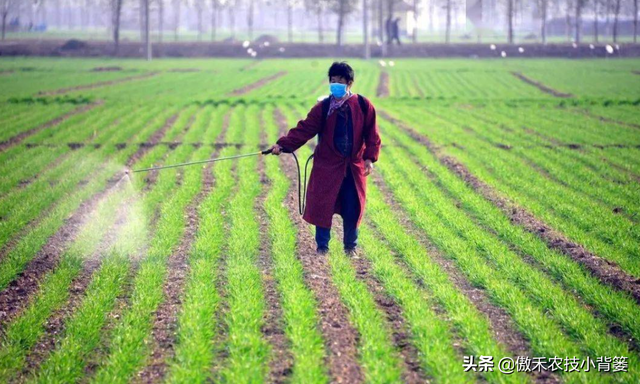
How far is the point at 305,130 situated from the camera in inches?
317

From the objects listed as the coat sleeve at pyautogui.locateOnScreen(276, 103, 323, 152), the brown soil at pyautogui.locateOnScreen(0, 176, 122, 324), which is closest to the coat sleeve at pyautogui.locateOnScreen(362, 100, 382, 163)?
the coat sleeve at pyautogui.locateOnScreen(276, 103, 323, 152)

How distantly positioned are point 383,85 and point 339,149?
95.9 feet

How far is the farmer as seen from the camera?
26.1ft

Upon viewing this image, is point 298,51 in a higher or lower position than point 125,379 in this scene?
higher

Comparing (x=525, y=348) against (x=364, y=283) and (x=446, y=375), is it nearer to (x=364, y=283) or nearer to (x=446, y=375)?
(x=446, y=375)

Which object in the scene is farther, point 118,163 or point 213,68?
point 213,68

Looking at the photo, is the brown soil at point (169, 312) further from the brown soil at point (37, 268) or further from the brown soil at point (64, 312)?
the brown soil at point (37, 268)

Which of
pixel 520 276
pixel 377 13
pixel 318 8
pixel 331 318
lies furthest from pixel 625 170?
pixel 377 13

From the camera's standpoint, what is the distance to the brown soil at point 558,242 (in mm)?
7164

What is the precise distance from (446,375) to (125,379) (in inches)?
86.4

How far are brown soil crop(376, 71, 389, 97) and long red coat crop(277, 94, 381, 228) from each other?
2388 cm

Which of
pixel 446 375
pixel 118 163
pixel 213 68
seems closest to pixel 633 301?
pixel 446 375

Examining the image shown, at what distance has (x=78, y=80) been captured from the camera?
36.7m

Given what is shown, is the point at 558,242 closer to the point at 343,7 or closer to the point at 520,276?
the point at 520,276
